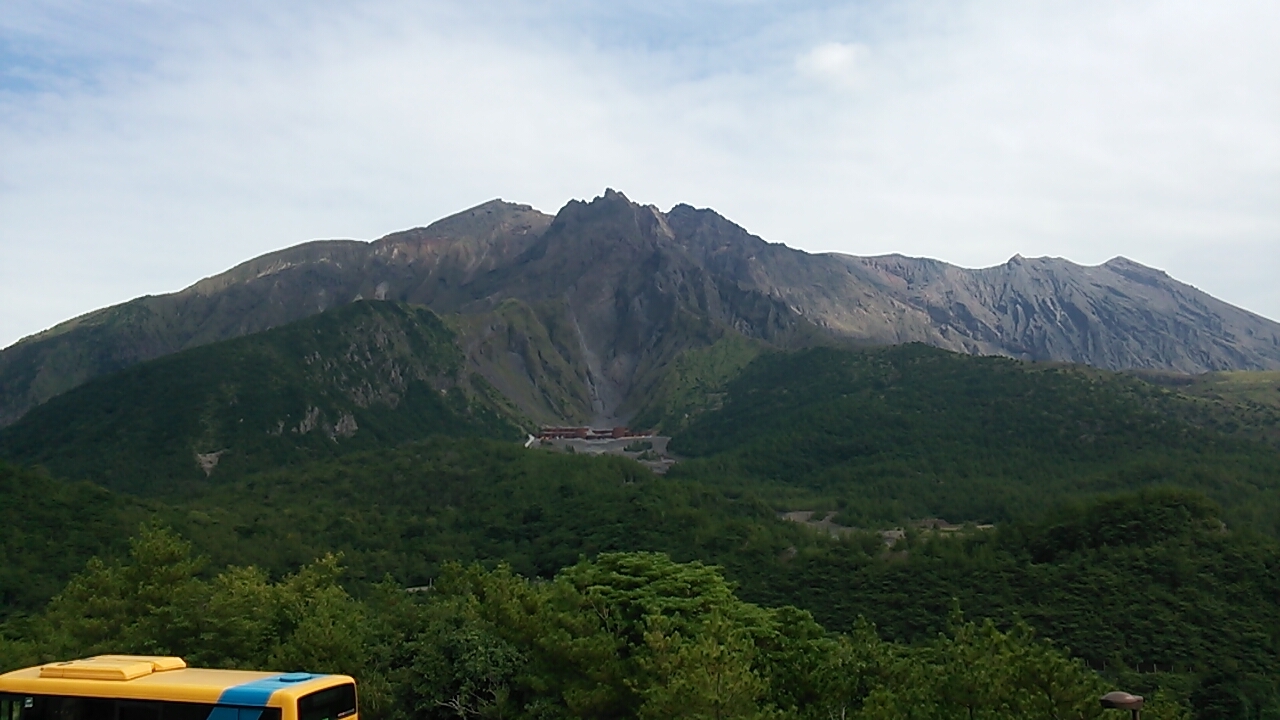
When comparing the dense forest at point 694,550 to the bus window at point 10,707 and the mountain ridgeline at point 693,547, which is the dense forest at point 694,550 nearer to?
the mountain ridgeline at point 693,547

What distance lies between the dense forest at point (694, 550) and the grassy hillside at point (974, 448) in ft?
1.94

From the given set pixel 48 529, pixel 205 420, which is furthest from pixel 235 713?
pixel 205 420

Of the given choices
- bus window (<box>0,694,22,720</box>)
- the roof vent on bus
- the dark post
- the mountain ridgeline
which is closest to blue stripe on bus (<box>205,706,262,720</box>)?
the roof vent on bus

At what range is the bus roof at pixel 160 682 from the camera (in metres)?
19.5

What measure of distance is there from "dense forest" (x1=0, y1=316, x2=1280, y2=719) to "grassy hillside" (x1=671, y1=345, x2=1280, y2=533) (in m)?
0.59

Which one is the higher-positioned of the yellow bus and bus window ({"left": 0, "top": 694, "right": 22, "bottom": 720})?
the yellow bus

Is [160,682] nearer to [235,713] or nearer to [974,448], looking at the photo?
[235,713]

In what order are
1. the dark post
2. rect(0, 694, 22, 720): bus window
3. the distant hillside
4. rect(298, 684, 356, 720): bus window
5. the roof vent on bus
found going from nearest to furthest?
rect(298, 684, 356, 720): bus window
the roof vent on bus
rect(0, 694, 22, 720): bus window
the dark post
the distant hillside

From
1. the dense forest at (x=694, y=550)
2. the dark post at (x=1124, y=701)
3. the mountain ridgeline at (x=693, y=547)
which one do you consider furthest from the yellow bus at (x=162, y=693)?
the dark post at (x=1124, y=701)

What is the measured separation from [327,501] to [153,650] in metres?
90.6

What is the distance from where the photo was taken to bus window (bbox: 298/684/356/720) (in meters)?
19.6

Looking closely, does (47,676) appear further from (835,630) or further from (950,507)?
(950,507)

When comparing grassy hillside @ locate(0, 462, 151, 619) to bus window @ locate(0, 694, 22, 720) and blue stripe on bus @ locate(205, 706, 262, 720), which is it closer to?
bus window @ locate(0, 694, 22, 720)

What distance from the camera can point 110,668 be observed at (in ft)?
67.9
